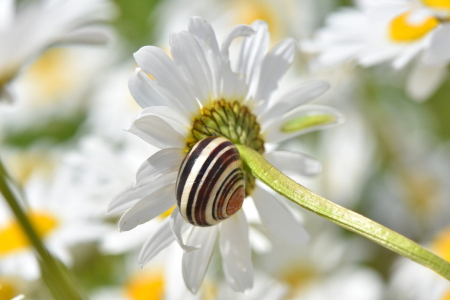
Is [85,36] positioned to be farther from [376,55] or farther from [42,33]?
[376,55]

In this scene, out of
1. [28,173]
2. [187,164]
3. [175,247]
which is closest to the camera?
[187,164]

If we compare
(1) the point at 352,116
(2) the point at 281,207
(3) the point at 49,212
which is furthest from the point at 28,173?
(2) the point at 281,207

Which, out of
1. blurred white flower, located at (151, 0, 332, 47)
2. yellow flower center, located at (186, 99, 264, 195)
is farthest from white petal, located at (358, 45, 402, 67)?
blurred white flower, located at (151, 0, 332, 47)

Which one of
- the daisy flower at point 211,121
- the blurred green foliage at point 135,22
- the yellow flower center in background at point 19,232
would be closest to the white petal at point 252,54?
the daisy flower at point 211,121

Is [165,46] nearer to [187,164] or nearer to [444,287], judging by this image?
[444,287]

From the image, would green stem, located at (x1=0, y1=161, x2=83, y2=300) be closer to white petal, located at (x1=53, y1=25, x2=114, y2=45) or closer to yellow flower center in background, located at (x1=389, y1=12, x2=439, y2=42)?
white petal, located at (x1=53, y1=25, x2=114, y2=45)

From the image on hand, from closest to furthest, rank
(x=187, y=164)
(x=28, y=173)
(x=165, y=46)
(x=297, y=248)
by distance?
(x=187, y=164), (x=297, y=248), (x=28, y=173), (x=165, y=46)

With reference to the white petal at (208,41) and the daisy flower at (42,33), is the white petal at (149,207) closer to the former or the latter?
the white petal at (208,41)
